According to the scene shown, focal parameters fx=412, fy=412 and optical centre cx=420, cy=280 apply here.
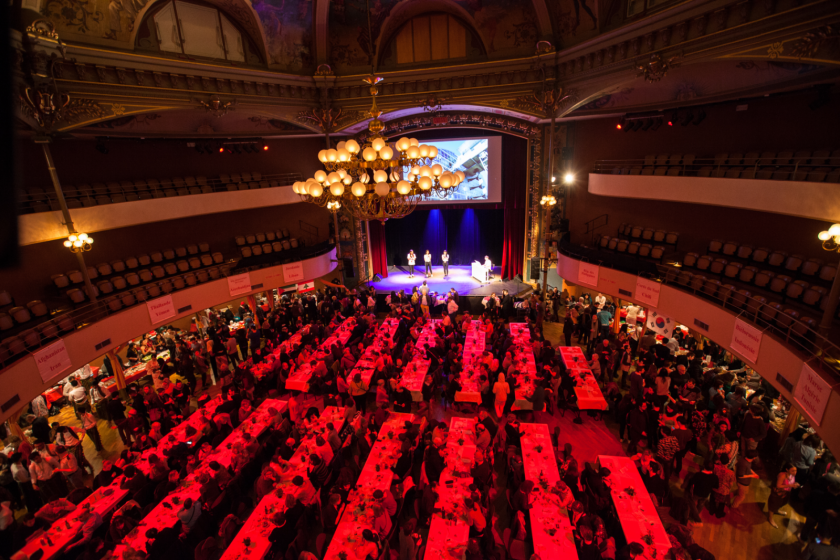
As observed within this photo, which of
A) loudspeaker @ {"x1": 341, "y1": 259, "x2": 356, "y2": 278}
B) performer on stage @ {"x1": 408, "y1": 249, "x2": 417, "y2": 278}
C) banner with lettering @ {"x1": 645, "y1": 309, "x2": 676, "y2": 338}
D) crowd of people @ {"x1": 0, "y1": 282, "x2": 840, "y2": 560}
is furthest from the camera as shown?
performer on stage @ {"x1": 408, "y1": 249, "x2": 417, "y2": 278}

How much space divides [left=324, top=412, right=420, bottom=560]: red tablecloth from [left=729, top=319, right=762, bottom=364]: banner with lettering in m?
6.88

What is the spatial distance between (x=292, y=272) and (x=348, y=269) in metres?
3.81

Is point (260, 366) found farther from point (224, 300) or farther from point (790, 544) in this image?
point (790, 544)

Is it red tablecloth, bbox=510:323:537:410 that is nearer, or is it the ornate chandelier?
the ornate chandelier

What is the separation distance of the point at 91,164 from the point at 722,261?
1987 centimetres

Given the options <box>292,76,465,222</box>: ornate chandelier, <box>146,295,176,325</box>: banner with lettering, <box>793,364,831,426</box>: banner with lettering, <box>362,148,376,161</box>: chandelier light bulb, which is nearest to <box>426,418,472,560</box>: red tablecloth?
<box>292,76,465,222</box>: ornate chandelier

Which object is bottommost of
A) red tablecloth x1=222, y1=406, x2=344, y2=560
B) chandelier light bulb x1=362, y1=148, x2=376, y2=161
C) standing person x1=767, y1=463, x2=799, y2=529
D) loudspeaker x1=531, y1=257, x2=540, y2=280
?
standing person x1=767, y1=463, x2=799, y2=529

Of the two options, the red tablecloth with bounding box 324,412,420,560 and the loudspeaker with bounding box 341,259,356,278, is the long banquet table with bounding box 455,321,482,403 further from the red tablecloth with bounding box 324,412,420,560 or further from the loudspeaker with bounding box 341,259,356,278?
the loudspeaker with bounding box 341,259,356,278

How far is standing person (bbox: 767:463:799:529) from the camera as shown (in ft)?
23.1

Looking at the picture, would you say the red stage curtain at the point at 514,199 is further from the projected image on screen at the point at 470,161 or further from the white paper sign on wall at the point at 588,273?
the white paper sign on wall at the point at 588,273

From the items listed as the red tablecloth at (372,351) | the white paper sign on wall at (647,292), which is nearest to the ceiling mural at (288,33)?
the red tablecloth at (372,351)

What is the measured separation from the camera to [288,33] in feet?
49.8

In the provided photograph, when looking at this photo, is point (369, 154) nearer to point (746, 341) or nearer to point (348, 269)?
point (746, 341)

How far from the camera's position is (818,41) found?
24.3 feet
